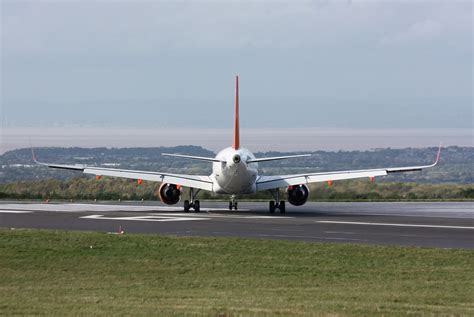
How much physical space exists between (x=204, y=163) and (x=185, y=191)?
80.0 m

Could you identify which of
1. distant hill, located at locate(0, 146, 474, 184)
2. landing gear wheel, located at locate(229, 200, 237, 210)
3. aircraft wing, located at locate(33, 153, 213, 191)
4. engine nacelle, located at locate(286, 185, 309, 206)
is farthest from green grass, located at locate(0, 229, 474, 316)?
distant hill, located at locate(0, 146, 474, 184)

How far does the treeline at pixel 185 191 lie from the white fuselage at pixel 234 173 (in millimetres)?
21124

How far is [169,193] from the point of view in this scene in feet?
198

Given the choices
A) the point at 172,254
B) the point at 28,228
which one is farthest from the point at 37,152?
the point at 172,254

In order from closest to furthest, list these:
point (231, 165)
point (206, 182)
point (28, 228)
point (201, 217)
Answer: point (28, 228)
point (201, 217)
point (231, 165)
point (206, 182)

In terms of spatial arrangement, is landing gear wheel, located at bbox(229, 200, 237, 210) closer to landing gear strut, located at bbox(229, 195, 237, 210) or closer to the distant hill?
landing gear strut, located at bbox(229, 195, 237, 210)

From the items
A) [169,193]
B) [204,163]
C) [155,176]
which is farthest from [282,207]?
[204,163]

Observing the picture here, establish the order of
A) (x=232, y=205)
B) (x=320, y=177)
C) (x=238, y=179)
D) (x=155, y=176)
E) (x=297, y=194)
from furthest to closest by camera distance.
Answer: (x=232, y=205), (x=155, y=176), (x=297, y=194), (x=320, y=177), (x=238, y=179)

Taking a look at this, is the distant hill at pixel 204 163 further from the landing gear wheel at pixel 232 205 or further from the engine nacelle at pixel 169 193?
the engine nacelle at pixel 169 193

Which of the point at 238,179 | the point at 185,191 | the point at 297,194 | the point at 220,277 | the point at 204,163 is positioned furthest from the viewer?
the point at 204,163

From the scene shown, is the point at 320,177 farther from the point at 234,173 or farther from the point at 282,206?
the point at 234,173

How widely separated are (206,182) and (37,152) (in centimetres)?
11738

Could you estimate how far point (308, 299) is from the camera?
23.1 meters

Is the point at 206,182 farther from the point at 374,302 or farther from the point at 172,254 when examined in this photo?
the point at 374,302
